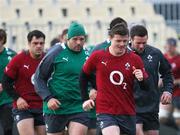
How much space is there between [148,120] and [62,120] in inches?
48.9

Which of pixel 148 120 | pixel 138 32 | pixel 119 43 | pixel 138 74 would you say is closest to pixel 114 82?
pixel 138 74

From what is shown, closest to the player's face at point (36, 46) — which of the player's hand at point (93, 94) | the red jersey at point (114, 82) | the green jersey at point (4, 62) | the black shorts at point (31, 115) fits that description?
the black shorts at point (31, 115)

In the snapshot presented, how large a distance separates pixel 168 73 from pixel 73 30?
1.51m

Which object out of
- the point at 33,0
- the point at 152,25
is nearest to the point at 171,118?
the point at 152,25

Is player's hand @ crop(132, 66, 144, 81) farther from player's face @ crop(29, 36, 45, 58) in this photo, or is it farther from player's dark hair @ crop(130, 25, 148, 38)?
player's face @ crop(29, 36, 45, 58)

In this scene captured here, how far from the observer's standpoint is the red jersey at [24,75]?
35.3ft

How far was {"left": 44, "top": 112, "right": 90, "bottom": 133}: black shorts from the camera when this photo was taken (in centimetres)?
989

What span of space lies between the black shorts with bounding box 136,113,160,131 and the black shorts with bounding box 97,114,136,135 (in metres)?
1.40

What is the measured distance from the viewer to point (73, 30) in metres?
9.73

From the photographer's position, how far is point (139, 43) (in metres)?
9.89

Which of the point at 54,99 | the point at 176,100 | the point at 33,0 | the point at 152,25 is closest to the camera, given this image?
the point at 54,99

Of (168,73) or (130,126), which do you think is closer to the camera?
(130,126)

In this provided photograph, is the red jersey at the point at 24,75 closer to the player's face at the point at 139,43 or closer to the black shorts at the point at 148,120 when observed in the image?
the black shorts at the point at 148,120

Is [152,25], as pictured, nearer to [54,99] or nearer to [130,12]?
[130,12]
